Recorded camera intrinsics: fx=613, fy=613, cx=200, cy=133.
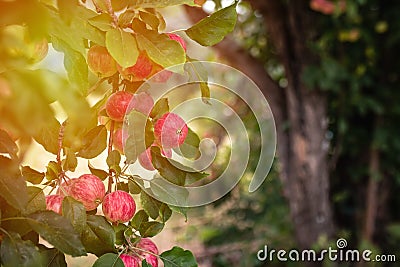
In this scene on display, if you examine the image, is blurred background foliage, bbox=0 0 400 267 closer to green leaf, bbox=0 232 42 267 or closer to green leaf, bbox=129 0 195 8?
green leaf, bbox=129 0 195 8

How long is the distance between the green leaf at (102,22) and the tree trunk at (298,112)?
5.20 feet

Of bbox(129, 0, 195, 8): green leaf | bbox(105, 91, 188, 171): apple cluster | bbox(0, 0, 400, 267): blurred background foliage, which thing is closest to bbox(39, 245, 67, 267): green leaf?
bbox(105, 91, 188, 171): apple cluster

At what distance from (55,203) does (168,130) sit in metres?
0.11

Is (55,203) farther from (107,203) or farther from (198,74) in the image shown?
(198,74)

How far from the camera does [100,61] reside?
504 mm

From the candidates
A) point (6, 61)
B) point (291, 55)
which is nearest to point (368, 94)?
point (291, 55)

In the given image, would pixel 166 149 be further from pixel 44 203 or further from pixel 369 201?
pixel 369 201

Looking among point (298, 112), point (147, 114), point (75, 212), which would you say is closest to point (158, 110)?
point (147, 114)

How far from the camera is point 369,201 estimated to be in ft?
7.26

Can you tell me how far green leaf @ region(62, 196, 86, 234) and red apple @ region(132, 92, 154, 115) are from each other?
95 millimetres

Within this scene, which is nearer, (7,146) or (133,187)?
(7,146)

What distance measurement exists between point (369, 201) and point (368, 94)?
1.27ft

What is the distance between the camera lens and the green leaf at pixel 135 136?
1.61ft

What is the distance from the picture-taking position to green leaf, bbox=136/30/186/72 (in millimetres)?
475
